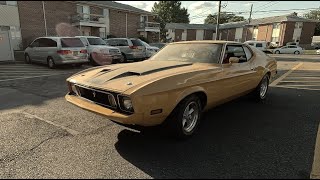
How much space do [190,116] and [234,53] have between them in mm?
1951

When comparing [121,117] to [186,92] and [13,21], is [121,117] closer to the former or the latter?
[186,92]

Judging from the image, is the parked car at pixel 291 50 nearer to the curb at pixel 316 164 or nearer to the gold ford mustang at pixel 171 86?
the gold ford mustang at pixel 171 86

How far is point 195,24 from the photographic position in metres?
66.4

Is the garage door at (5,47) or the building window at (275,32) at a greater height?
the building window at (275,32)

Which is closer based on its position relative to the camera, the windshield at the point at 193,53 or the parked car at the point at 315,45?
the windshield at the point at 193,53

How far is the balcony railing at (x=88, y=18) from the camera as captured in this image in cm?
2659

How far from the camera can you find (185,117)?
3.88 metres

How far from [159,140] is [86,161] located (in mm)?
1143

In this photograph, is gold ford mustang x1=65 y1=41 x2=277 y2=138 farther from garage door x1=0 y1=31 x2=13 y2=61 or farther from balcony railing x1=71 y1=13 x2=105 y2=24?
balcony railing x1=71 y1=13 x2=105 y2=24

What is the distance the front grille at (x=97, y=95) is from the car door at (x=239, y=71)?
7.04ft

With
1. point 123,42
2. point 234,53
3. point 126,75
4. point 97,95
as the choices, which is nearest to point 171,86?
point 126,75

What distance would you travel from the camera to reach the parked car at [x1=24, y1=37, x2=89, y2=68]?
12133mm

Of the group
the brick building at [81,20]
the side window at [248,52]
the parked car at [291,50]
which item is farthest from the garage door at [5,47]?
the parked car at [291,50]

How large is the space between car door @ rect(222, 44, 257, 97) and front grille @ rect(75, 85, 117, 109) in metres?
2.15
